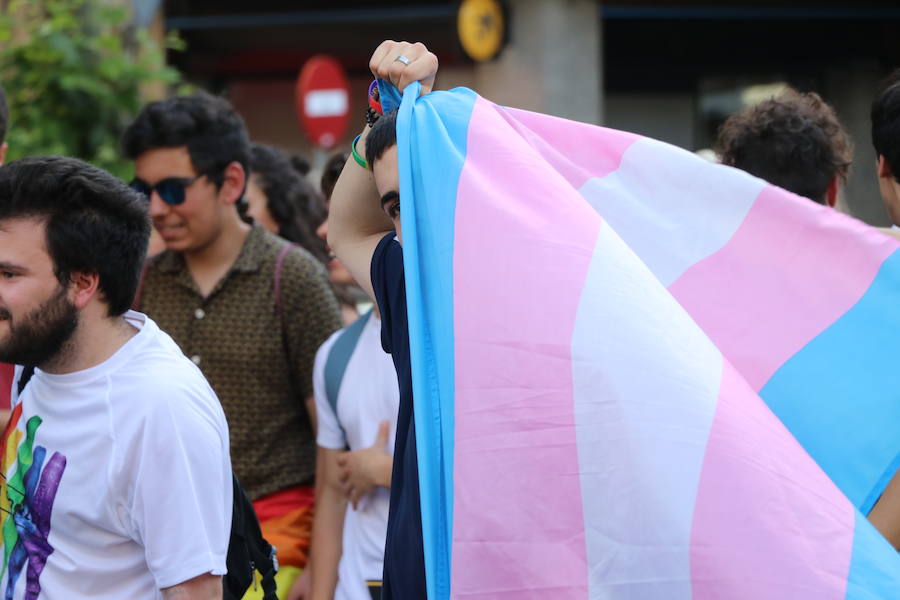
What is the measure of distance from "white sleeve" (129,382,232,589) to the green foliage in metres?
3.95

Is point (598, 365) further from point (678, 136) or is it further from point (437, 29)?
point (678, 136)

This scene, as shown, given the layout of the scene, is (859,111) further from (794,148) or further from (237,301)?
(237,301)

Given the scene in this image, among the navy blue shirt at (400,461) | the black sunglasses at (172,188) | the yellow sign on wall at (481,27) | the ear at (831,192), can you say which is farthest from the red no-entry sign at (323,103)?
the navy blue shirt at (400,461)

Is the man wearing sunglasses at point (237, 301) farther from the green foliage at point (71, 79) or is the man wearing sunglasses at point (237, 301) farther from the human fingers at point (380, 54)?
the green foliage at point (71, 79)

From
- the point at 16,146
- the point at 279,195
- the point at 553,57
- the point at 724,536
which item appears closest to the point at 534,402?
the point at 724,536

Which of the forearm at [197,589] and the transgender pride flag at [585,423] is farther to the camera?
the forearm at [197,589]

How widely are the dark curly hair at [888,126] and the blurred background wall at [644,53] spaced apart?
8820 millimetres

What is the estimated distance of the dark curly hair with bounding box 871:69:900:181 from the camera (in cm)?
261

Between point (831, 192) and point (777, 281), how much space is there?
3.09ft

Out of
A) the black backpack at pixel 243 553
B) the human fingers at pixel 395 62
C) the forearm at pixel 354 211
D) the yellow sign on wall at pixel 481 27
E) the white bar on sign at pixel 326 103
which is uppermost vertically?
the yellow sign on wall at pixel 481 27

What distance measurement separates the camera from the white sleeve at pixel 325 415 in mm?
3301

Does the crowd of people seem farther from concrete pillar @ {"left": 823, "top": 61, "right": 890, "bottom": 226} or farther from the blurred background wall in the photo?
concrete pillar @ {"left": 823, "top": 61, "right": 890, "bottom": 226}

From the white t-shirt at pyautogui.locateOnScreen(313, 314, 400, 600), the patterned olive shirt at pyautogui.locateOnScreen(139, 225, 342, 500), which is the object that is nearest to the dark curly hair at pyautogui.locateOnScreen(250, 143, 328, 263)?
the patterned olive shirt at pyautogui.locateOnScreen(139, 225, 342, 500)

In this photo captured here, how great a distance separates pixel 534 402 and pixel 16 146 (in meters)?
4.72
